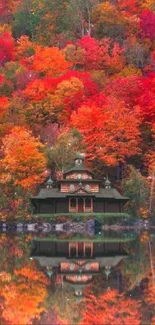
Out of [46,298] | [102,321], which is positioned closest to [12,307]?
[46,298]

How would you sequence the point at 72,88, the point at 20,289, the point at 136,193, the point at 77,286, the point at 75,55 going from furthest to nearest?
1. the point at 75,55
2. the point at 72,88
3. the point at 136,193
4. the point at 77,286
5. the point at 20,289

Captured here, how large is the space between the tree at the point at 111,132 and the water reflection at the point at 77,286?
32.2 metres

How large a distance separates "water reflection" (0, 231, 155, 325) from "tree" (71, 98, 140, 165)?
32170 mm

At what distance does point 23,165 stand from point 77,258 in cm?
3127

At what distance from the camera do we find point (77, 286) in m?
23.9

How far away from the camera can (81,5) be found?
370 feet

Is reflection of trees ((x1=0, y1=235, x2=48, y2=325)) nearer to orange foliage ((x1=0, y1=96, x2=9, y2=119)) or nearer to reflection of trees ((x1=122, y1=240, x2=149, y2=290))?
reflection of trees ((x1=122, y1=240, x2=149, y2=290))

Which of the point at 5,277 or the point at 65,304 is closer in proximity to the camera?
the point at 65,304

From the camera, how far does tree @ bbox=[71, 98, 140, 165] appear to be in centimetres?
7000

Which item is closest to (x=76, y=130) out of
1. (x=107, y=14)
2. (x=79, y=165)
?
(x=79, y=165)

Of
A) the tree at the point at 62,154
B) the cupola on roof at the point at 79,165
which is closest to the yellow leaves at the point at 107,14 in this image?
the tree at the point at 62,154

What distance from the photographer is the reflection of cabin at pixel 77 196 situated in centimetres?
6291

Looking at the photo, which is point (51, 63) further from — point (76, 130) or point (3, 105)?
point (76, 130)

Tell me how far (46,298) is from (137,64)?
80564 millimetres
